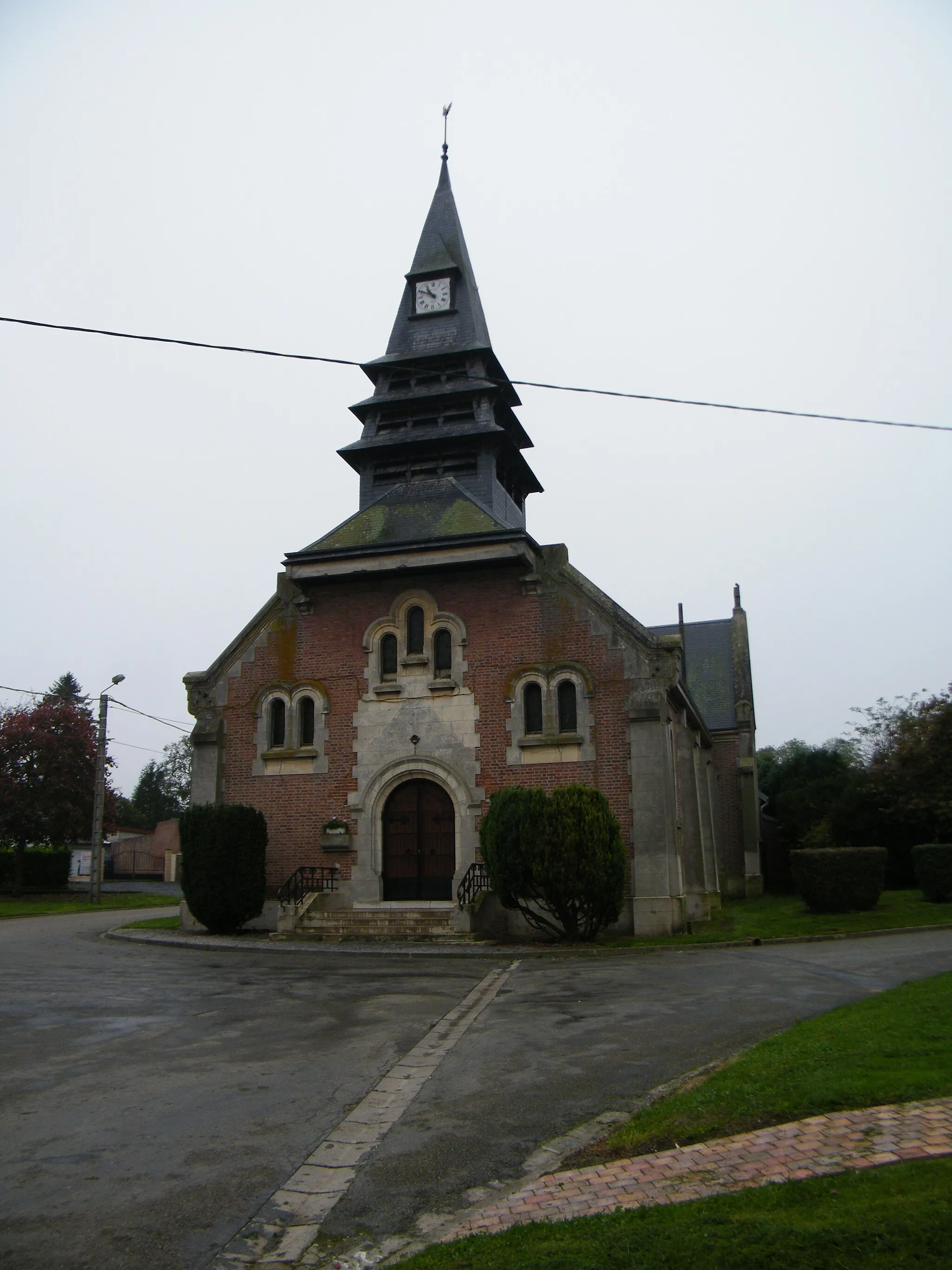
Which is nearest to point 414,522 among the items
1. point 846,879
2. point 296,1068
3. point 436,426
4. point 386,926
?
point 436,426

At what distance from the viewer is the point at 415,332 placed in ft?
88.7

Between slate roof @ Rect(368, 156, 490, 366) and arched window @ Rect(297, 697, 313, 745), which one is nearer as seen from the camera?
arched window @ Rect(297, 697, 313, 745)

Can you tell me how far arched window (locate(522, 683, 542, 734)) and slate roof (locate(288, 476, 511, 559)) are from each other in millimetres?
3486

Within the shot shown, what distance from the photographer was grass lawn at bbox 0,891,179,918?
3102 cm

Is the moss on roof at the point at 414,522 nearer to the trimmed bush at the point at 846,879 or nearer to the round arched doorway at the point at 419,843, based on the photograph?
the round arched doorway at the point at 419,843

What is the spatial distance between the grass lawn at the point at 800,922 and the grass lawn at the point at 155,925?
10.3m

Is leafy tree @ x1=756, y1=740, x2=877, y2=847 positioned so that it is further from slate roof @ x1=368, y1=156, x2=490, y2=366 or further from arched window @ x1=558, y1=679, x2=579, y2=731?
slate roof @ x1=368, y1=156, x2=490, y2=366

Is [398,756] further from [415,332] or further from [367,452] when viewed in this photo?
[415,332]

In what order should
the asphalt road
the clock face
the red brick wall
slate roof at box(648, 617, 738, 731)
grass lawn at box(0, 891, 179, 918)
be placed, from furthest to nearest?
slate roof at box(648, 617, 738, 731), grass lawn at box(0, 891, 179, 918), the clock face, the red brick wall, the asphalt road

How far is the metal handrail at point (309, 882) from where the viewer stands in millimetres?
21766

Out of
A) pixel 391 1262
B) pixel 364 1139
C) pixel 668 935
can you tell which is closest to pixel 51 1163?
pixel 364 1139

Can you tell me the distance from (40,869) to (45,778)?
578cm

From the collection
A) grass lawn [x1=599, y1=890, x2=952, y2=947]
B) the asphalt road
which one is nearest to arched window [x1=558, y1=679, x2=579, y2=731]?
grass lawn [x1=599, y1=890, x2=952, y2=947]

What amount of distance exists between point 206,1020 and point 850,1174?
24.9 feet
